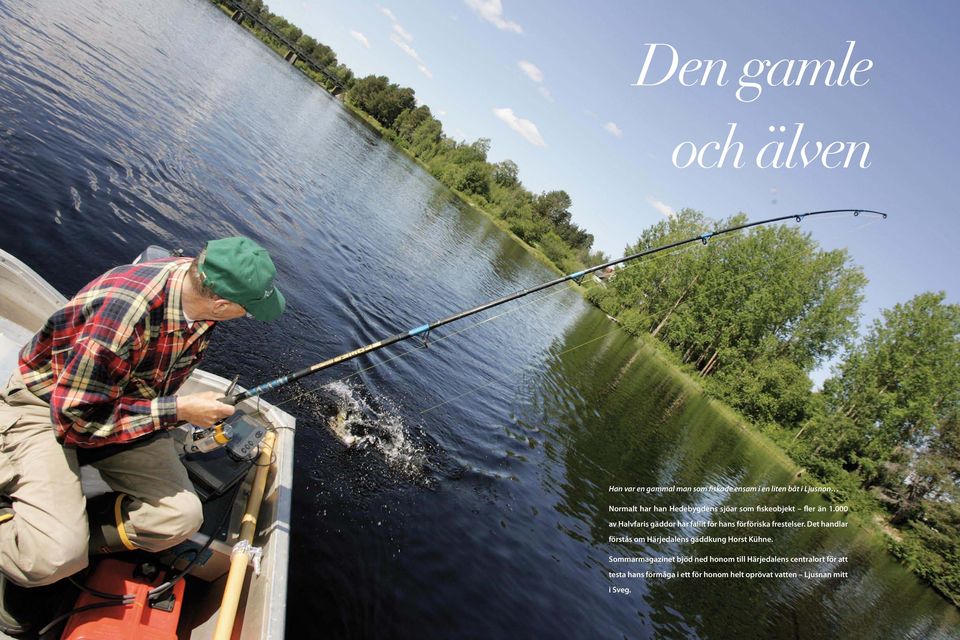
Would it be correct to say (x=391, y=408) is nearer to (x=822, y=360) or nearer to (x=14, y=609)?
(x=14, y=609)

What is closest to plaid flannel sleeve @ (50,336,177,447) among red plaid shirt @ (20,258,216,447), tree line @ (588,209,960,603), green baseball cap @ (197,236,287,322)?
red plaid shirt @ (20,258,216,447)

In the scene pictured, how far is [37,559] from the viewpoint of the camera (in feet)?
9.02

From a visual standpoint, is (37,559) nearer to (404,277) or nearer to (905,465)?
(404,277)

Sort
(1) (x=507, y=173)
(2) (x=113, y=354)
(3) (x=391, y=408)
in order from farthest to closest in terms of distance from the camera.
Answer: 1. (1) (x=507, y=173)
2. (3) (x=391, y=408)
3. (2) (x=113, y=354)

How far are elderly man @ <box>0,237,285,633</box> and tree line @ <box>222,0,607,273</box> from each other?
85552 millimetres

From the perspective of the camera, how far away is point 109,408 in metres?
2.96

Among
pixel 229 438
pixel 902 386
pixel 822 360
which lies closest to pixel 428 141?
pixel 822 360

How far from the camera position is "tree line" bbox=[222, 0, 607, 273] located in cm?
9362

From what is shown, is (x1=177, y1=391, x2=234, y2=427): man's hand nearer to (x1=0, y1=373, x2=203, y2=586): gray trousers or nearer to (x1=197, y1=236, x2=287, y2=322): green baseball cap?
(x1=0, y1=373, x2=203, y2=586): gray trousers

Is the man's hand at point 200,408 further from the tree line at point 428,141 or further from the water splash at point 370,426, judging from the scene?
the tree line at point 428,141

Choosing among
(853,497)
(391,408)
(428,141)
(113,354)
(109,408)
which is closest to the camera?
(113,354)

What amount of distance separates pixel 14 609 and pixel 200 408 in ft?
5.24

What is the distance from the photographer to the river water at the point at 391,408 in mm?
7512

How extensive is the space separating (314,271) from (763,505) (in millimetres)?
21863
